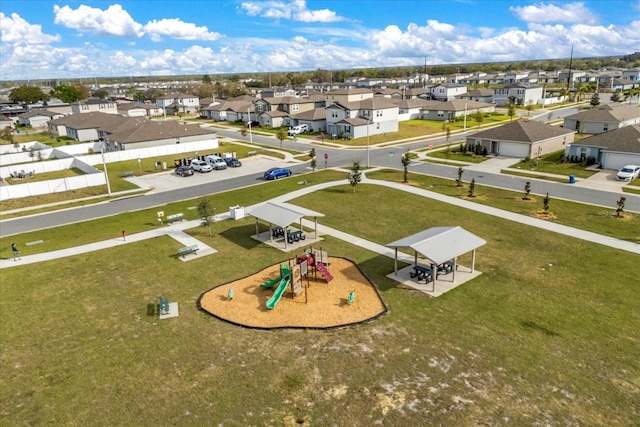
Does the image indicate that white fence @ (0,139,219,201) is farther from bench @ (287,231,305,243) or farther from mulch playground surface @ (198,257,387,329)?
mulch playground surface @ (198,257,387,329)

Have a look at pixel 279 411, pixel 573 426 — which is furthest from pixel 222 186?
pixel 573 426

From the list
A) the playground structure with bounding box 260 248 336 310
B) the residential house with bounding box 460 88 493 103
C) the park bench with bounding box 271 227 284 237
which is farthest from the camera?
the residential house with bounding box 460 88 493 103

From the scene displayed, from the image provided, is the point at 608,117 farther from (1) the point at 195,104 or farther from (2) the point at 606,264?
(1) the point at 195,104

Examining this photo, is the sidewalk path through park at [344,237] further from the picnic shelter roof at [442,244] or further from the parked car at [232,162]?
the parked car at [232,162]

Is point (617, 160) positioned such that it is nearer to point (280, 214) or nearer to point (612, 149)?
point (612, 149)

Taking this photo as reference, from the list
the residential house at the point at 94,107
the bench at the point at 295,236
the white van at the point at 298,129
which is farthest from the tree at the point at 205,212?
the residential house at the point at 94,107

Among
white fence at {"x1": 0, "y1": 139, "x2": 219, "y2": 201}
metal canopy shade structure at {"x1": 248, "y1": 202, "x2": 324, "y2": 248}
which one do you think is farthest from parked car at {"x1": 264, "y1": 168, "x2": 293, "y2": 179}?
metal canopy shade structure at {"x1": 248, "y1": 202, "x2": 324, "y2": 248}
